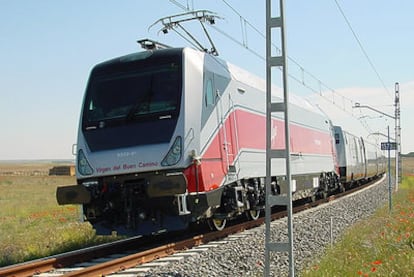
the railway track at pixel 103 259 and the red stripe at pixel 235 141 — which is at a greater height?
the red stripe at pixel 235 141

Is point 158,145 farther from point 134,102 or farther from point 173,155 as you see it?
point 134,102

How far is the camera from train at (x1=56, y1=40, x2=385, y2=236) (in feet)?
31.8

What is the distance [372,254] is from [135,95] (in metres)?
5.00

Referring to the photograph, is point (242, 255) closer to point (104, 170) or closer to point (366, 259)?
point (366, 259)

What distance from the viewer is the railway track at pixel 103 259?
27.1ft

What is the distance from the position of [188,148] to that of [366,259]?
11.4 feet

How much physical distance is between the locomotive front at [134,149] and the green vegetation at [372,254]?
9.22ft

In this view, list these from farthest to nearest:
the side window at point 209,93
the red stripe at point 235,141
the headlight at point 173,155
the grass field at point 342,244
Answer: the side window at point 209,93 → the red stripe at point 235,141 → the headlight at point 173,155 → the grass field at point 342,244

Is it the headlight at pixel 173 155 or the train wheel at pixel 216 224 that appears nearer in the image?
the headlight at pixel 173 155

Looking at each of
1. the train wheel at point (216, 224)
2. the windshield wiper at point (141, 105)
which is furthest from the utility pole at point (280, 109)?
the train wheel at point (216, 224)

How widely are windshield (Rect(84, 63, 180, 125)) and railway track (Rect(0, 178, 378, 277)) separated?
95.2 inches

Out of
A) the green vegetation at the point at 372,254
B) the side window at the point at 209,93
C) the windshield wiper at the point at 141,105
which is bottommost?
the green vegetation at the point at 372,254

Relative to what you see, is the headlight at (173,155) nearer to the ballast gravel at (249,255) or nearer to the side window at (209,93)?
the side window at (209,93)

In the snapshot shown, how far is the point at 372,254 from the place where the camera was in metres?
8.20
